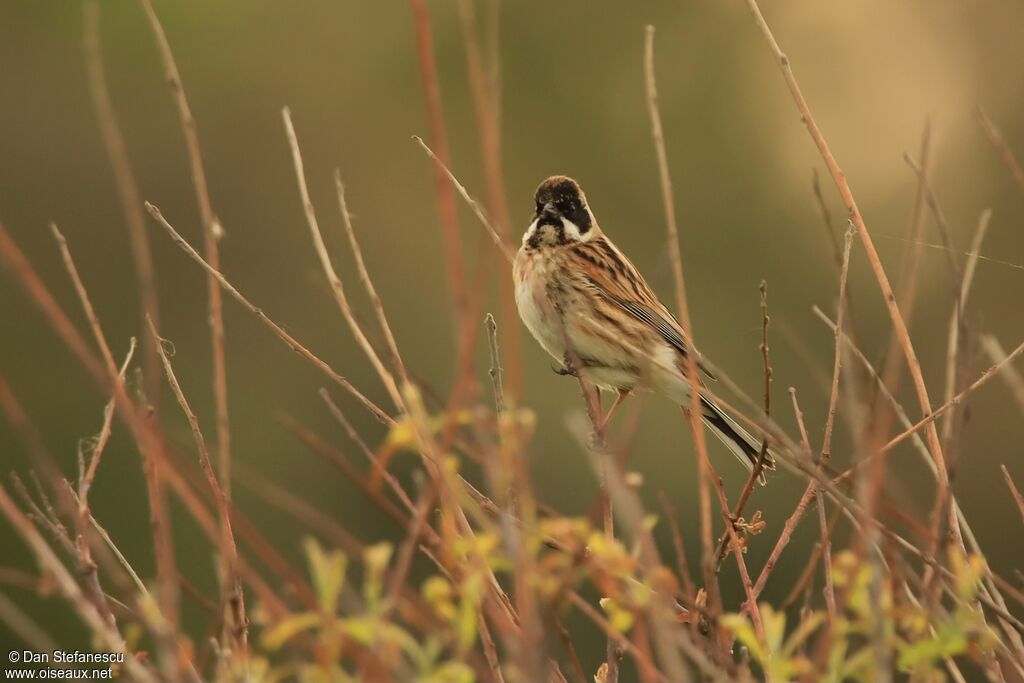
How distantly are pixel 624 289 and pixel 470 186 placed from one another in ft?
36.8

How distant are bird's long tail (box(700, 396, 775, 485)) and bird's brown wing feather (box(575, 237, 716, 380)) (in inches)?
17.0

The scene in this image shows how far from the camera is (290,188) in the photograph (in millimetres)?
18562

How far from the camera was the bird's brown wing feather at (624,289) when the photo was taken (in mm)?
5664

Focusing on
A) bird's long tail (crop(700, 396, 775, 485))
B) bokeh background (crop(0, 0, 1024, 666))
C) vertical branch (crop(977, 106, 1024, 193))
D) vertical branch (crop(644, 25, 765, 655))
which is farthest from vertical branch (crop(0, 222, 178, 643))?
bokeh background (crop(0, 0, 1024, 666))

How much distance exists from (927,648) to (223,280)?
4.48 feet

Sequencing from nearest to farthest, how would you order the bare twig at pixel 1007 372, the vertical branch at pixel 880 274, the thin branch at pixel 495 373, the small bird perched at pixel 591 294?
the bare twig at pixel 1007 372 → the vertical branch at pixel 880 274 → the thin branch at pixel 495 373 → the small bird perched at pixel 591 294

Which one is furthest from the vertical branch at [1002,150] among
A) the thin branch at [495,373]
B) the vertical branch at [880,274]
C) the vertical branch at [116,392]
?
the vertical branch at [116,392]

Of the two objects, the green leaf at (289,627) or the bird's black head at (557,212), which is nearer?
the green leaf at (289,627)

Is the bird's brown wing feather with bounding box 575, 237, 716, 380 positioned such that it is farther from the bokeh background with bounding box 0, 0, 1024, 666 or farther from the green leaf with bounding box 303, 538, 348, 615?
the bokeh background with bounding box 0, 0, 1024, 666

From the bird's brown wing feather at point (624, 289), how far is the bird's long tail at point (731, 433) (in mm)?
432

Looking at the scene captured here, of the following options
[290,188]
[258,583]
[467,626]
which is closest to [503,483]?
[467,626]

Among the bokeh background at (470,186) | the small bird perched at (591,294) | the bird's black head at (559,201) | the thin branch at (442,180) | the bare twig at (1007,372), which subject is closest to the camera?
the thin branch at (442,180)

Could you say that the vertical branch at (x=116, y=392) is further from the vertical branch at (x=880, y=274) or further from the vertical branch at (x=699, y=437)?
the vertical branch at (x=880, y=274)

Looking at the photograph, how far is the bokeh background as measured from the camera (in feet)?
52.3
